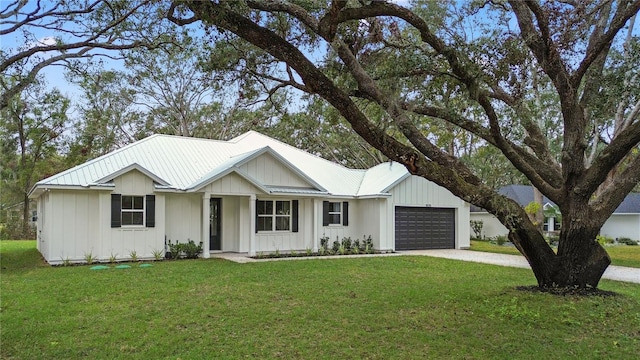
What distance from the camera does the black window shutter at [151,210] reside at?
15.8m

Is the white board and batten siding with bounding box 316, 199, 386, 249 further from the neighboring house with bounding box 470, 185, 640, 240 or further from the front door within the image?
the neighboring house with bounding box 470, 185, 640, 240

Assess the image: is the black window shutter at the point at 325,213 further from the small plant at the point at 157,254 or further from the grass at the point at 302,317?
the grass at the point at 302,317

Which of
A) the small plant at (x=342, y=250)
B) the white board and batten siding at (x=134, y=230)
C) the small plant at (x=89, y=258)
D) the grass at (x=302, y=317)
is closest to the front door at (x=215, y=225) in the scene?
the white board and batten siding at (x=134, y=230)

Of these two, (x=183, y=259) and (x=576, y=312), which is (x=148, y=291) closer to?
(x=183, y=259)

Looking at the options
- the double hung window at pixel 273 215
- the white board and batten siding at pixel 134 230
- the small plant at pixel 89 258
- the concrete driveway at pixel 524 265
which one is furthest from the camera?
the double hung window at pixel 273 215

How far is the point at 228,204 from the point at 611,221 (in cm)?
2880

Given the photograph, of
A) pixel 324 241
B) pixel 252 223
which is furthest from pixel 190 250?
pixel 324 241

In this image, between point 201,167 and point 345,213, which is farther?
point 345,213

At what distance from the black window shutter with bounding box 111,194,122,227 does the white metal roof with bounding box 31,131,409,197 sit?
0.69 meters

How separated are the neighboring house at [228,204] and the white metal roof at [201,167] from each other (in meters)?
0.04

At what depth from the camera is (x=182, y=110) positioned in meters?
31.6

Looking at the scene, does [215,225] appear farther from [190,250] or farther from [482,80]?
[482,80]

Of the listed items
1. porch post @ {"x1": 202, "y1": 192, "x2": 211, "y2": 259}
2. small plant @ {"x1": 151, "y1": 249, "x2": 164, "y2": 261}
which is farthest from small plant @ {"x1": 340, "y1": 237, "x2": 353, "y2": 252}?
small plant @ {"x1": 151, "y1": 249, "x2": 164, "y2": 261}

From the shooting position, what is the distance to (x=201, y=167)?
60.7 ft
